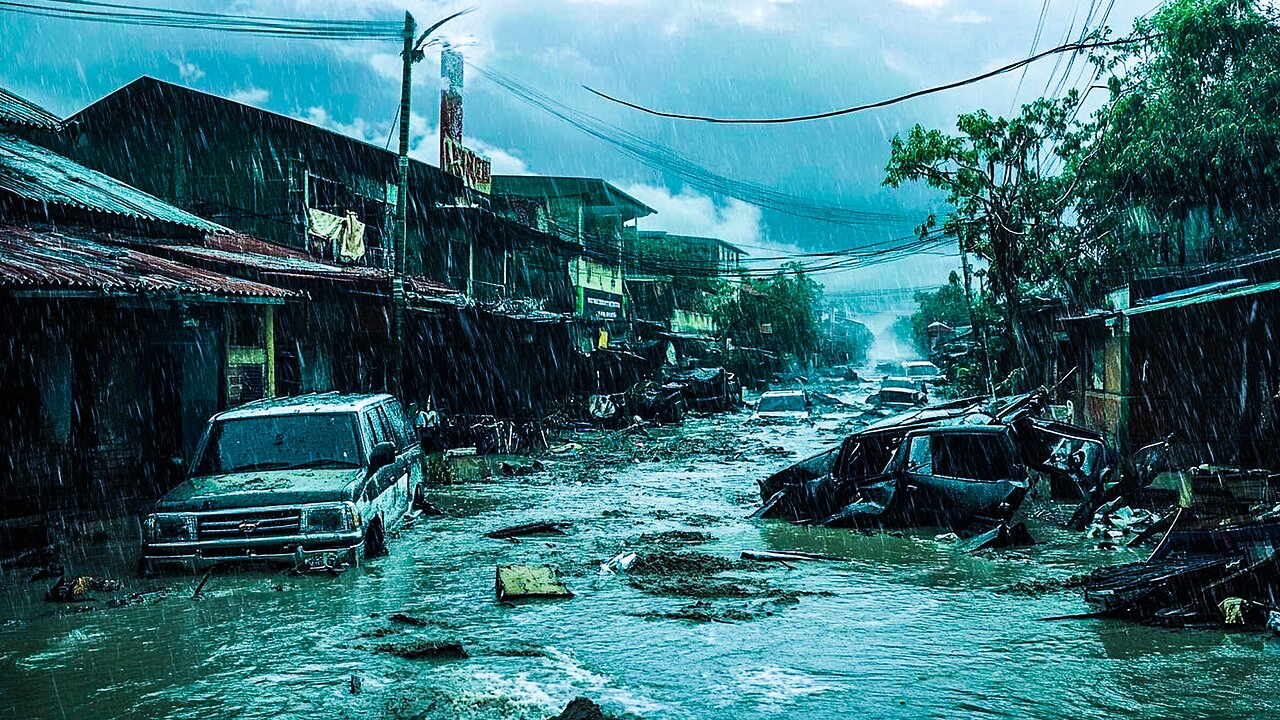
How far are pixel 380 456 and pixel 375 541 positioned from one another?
906 mm

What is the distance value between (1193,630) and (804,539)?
16.8ft

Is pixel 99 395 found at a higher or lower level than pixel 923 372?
lower

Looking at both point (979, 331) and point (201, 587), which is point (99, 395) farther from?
point (979, 331)

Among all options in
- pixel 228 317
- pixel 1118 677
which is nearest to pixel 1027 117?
pixel 228 317

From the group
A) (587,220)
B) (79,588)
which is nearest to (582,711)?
(79,588)

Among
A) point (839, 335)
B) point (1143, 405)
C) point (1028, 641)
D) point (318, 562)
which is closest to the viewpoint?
point (1028, 641)

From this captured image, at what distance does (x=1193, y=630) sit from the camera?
7.16m

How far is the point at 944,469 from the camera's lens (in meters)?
12.1

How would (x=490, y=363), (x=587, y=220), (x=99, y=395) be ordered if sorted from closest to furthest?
(x=99, y=395), (x=490, y=363), (x=587, y=220)

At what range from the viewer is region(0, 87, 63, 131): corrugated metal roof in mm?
12469

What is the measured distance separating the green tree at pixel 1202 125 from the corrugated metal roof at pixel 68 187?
16.3m

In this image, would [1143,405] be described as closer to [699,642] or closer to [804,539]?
[804,539]

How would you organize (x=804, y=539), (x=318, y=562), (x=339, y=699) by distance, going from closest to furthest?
(x=339, y=699) < (x=318, y=562) < (x=804, y=539)

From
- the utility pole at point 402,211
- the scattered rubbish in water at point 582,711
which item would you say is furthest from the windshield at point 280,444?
the utility pole at point 402,211
